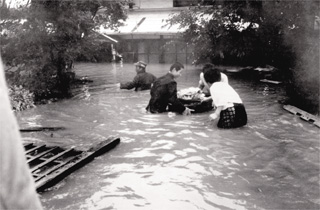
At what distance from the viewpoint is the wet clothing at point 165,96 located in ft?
31.3

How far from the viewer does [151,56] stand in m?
26.3

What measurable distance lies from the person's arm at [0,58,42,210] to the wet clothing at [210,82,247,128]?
7001 millimetres

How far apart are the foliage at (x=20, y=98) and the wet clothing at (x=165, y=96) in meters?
4.23

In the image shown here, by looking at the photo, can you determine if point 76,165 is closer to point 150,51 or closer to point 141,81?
point 141,81

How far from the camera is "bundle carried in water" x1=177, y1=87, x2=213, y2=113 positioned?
10047 mm

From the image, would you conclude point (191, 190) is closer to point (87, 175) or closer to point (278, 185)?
point (278, 185)

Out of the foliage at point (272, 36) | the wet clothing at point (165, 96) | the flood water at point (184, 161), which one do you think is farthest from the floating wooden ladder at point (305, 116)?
the wet clothing at point (165, 96)

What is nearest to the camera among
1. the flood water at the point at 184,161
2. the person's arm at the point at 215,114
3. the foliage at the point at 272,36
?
the flood water at the point at 184,161

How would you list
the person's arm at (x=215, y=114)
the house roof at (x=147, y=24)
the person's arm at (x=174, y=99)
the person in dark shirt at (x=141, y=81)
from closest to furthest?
the person's arm at (x=215, y=114), the person's arm at (x=174, y=99), the person in dark shirt at (x=141, y=81), the house roof at (x=147, y=24)

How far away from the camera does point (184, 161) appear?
21.3 ft

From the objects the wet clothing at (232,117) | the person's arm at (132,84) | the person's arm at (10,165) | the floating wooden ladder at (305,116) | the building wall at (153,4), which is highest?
the building wall at (153,4)

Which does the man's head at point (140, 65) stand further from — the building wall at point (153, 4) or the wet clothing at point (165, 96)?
the building wall at point (153, 4)

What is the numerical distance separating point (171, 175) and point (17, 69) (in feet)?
31.1

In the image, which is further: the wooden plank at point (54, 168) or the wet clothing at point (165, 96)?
the wet clothing at point (165, 96)
